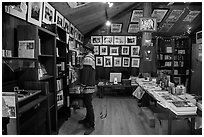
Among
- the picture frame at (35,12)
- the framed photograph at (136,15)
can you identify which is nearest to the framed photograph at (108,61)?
the framed photograph at (136,15)

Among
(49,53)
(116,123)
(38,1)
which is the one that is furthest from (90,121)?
(38,1)

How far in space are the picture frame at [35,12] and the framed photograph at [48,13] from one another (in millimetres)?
131

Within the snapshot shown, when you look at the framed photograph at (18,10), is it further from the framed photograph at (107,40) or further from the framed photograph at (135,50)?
the framed photograph at (135,50)

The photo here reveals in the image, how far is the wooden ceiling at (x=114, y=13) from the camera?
12.2 ft

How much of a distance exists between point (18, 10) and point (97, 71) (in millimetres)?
4824

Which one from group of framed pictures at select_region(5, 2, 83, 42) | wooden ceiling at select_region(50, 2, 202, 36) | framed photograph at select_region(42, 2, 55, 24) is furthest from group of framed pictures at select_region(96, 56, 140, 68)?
framed photograph at select_region(42, 2, 55, 24)

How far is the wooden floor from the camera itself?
3010mm

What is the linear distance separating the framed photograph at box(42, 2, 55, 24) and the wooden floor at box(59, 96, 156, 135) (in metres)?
1.95

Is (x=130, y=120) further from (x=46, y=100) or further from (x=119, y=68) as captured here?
(x=119, y=68)

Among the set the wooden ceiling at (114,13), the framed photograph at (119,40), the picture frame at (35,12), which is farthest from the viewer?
the framed photograph at (119,40)

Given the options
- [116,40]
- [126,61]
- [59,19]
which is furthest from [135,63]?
[59,19]

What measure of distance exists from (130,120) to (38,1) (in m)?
2.81

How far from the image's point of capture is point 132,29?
21.3 feet

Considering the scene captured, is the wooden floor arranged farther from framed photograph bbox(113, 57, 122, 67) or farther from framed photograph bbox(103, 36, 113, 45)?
framed photograph bbox(103, 36, 113, 45)
